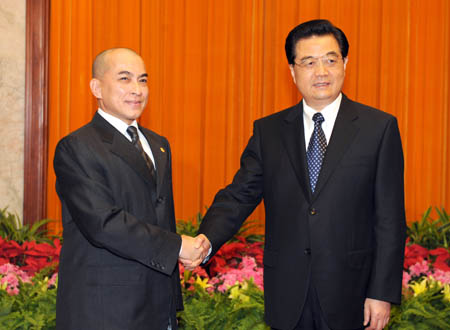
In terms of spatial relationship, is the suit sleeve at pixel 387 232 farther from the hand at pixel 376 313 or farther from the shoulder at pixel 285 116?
the shoulder at pixel 285 116

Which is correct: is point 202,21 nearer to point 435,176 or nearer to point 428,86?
point 428,86

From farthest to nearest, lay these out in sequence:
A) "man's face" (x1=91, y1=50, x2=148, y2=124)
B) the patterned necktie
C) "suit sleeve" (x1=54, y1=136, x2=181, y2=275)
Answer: "man's face" (x1=91, y1=50, x2=148, y2=124)
the patterned necktie
"suit sleeve" (x1=54, y1=136, x2=181, y2=275)

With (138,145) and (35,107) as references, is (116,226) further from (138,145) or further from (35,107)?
(35,107)

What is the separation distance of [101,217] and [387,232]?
1.04 metres

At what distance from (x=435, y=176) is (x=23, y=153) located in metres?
4.01

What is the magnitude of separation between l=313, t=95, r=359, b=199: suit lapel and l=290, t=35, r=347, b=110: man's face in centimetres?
10

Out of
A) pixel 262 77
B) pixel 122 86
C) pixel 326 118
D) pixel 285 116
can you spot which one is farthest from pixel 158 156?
pixel 262 77

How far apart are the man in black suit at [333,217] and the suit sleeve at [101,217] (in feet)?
1.42

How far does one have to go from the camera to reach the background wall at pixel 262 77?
17.6 ft

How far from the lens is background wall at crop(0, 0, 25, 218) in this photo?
4.75 metres

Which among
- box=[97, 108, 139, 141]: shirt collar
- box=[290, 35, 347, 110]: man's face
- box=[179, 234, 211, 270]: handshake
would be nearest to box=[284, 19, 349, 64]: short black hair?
box=[290, 35, 347, 110]: man's face


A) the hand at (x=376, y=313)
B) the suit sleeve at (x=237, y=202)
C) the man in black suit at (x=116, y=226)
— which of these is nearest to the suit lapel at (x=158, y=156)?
the man in black suit at (x=116, y=226)

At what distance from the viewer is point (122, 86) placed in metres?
2.19

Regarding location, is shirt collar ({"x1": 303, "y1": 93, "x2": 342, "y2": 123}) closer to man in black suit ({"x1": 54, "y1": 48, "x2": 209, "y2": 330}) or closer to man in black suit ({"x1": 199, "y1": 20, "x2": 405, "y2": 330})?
man in black suit ({"x1": 199, "y1": 20, "x2": 405, "y2": 330})
